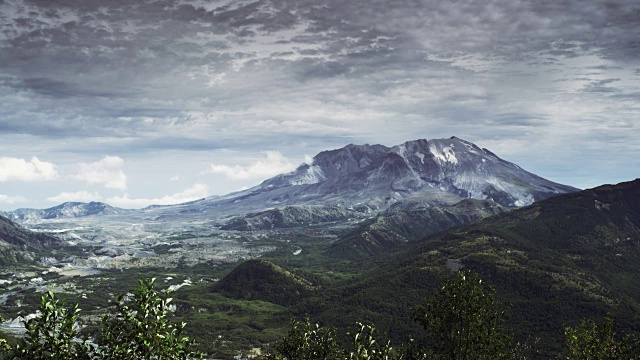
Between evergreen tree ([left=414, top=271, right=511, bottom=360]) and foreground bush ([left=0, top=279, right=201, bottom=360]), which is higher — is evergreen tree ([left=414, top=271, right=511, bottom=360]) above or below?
below

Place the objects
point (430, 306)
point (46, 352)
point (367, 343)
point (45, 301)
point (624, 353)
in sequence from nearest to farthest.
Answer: point (45, 301) → point (46, 352) → point (367, 343) → point (624, 353) → point (430, 306)

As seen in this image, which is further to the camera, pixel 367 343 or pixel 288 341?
pixel 288 341

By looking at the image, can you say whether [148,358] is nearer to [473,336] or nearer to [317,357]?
[317,357]

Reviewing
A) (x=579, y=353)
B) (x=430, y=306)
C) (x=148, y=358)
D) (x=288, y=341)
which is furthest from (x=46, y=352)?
(x=579, y=353)

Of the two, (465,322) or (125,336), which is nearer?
(125,336)

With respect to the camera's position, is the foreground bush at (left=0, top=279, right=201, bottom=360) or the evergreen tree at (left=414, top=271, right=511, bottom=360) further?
the evergreen tree at (left=414, top=271, right=511, bottom=360)

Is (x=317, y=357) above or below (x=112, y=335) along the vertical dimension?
below

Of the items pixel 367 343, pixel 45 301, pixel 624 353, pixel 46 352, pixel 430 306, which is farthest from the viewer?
pixel 430 306

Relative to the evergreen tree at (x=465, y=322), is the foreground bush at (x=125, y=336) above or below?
above

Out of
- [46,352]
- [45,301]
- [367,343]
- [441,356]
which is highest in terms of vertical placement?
[45,301]

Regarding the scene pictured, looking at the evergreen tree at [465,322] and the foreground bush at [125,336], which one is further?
the evergreen tree at [465,322]

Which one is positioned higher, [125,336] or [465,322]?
[125,336]

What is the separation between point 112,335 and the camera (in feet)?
164

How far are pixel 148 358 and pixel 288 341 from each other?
41.6 metres
